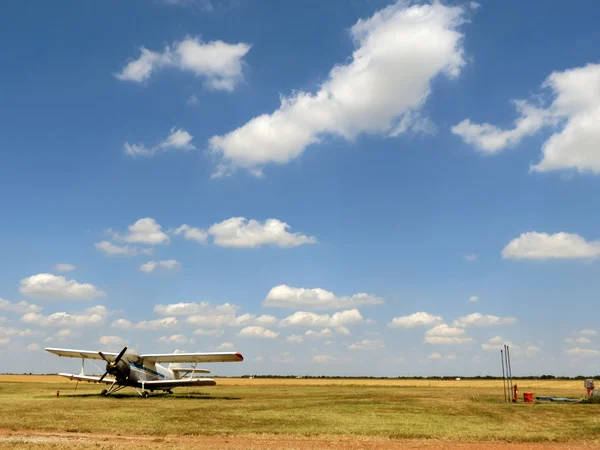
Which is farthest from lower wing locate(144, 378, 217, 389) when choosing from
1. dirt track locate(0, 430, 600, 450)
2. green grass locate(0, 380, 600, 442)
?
dirt track locate(0, 430, 600, 450)

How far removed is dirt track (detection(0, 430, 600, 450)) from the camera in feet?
49.4

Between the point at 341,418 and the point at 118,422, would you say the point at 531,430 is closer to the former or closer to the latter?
the point at 341,418

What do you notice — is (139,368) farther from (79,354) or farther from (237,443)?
(237,443)

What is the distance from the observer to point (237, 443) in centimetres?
1577

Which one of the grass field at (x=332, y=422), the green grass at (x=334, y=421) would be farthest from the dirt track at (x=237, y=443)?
the green grass at (x=334, y=421)

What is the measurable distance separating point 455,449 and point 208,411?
14.5 metres

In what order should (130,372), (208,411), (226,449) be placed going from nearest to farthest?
(226,449) → (208,411) → (130,372)

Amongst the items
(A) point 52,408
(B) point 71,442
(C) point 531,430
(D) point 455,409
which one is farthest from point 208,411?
(C) point 531,430

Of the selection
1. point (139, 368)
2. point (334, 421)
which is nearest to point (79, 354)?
point (139, 368)

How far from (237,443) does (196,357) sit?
2681 cm

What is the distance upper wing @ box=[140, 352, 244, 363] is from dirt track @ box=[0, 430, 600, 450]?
23264 millimetres

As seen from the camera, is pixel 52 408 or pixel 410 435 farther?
pixel 52 408

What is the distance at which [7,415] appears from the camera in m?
22.5

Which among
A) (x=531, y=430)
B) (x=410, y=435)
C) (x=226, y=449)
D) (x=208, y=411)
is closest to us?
(x=226, y=449)
